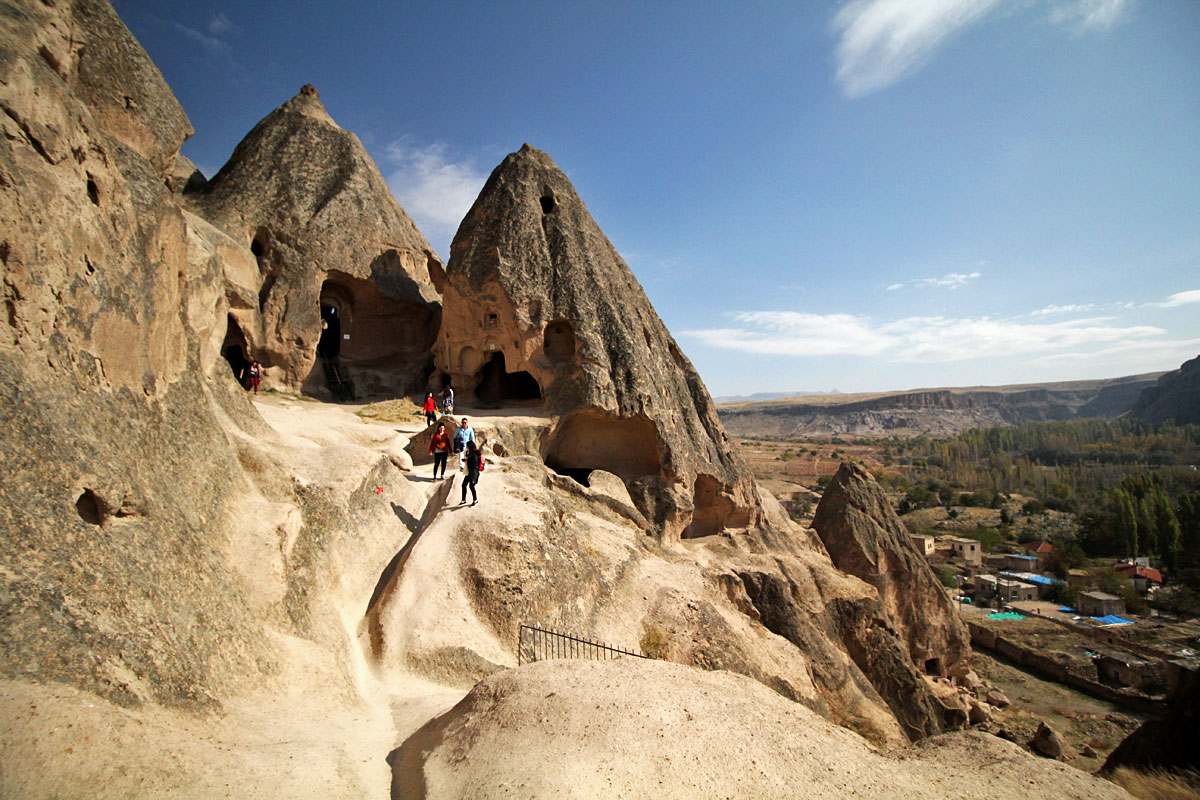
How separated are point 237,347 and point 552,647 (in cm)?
1408

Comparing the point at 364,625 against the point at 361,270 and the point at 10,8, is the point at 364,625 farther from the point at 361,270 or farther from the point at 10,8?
the point at 361,270

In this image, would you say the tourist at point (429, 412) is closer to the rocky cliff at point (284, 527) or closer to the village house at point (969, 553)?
the rocky cliff at point (284, 527)

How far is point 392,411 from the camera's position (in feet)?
51.0

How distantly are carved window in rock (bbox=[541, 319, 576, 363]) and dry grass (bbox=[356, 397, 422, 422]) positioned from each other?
3.83 m

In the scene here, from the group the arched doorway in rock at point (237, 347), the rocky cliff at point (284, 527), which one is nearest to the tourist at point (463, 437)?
the rocky cliff at point (284, 527)

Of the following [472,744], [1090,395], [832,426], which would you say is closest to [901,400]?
[832,426]

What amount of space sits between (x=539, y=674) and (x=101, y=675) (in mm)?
3143

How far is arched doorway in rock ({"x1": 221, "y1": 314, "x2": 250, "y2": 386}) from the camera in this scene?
15.5m

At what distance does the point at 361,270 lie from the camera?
18.6 meters

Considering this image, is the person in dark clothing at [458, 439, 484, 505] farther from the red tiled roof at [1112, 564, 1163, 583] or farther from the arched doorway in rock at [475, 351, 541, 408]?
the red tiled roof at [1112, 564, 1163, 583]

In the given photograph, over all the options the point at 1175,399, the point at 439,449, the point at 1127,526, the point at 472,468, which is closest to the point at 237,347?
the point at 439,449

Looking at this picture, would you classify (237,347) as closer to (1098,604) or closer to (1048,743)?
(1048,743)

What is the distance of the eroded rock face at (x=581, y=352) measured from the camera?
1465 cm

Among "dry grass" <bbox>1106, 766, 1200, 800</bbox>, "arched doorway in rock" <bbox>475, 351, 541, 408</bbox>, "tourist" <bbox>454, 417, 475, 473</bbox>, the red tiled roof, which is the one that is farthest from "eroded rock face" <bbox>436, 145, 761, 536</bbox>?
the red tiled roof
